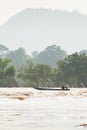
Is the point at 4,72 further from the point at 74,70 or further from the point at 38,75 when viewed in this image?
the point at 74,70

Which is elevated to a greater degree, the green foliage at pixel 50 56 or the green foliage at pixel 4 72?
the green foliage at pixel 50 56

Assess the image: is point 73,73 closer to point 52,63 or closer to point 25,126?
point 25,126

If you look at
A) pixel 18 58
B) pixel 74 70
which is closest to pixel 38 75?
pixel 74 70

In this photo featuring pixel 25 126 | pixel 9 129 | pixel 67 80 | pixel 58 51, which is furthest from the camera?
pixel 58 51

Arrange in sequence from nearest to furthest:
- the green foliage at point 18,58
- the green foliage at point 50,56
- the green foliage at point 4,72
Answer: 1. the green foliage at point 4,72
2. the green foliage at point 18,58
3. the green foliage at point 50,56

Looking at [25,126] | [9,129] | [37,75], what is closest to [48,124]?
[25,126]

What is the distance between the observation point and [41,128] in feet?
56.7

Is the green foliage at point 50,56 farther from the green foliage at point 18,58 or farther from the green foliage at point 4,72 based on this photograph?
the green foliage at point 4,72

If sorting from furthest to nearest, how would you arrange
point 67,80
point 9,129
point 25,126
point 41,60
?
point 41,60
point 67,80
point 25,126
point 9,129

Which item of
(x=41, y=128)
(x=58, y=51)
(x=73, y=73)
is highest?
(x=58, y=51)

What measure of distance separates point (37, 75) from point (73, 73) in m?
6.45

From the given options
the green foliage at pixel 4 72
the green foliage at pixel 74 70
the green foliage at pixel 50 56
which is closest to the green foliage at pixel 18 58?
the green foliage at pixel 50 56

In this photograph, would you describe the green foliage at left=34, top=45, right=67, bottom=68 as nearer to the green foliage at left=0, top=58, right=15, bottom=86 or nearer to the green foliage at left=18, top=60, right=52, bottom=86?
the green foliage at left=18, top=60, right=52, bottom=86

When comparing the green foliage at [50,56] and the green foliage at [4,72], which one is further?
the green foliage at [50,56]
